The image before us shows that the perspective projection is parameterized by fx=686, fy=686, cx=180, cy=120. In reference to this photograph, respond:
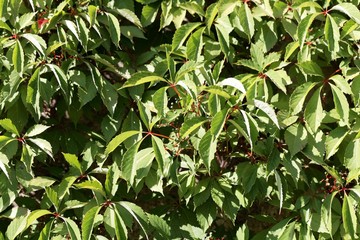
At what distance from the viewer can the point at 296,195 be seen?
235 cm

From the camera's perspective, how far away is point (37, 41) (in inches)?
83.4

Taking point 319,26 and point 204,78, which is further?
point 319,26

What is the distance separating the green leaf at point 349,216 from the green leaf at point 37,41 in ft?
3.37

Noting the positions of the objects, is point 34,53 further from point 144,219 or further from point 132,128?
point 144,219

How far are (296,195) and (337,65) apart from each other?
48 centimetres

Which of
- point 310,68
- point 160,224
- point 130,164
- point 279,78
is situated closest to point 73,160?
point 130,164

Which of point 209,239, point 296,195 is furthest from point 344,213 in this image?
point 209,239

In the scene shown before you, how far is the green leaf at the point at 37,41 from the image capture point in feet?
6.89

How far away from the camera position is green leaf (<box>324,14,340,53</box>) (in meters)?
2.10

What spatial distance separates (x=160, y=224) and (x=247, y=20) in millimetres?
717

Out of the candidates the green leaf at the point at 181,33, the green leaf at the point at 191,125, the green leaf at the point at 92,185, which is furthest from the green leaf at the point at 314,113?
the green leaf at the point at 92,185

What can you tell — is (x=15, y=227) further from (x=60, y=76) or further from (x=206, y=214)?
(x=206, y=214)

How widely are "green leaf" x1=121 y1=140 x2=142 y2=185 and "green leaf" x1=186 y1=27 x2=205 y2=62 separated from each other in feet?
1.21

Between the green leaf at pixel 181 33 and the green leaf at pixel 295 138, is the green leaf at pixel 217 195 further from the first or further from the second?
the green leaf at pixel 181 33
